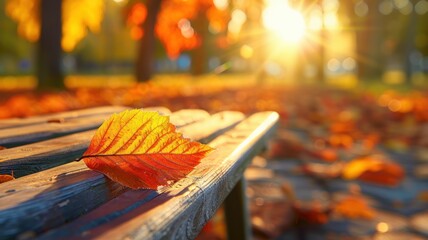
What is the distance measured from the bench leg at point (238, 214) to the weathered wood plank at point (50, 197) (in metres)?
1.23

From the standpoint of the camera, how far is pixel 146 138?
1160mm

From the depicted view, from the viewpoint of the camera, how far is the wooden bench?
837 millimetres

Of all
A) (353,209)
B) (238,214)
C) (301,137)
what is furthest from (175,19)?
(238,214)

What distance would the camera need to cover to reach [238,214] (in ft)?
7.93

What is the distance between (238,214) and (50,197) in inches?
60.9

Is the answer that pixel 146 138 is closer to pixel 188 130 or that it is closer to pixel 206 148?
pixel 206 148

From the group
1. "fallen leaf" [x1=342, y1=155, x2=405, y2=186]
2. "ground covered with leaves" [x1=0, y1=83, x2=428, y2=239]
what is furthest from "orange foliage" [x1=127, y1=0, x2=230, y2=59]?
"fallen leaf" [x1=342, y1=155, x2=405, y2=186]

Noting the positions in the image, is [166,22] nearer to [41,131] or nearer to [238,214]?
[238,214]

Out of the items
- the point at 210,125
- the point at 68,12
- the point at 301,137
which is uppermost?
the point at 68,12

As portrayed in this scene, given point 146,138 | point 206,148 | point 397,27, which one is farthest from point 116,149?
point 397,27

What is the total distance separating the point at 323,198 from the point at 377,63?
20.0 metres

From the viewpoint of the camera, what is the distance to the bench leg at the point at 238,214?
94.9 inches

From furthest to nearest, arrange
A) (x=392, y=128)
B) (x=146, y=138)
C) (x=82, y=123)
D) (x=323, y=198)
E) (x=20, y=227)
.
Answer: (x=392, y=128) → (x=323, y=198) → (x=82, y=123) → (x=146, y=138) → (x=20, y=227)

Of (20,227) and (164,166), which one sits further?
(164,166)
